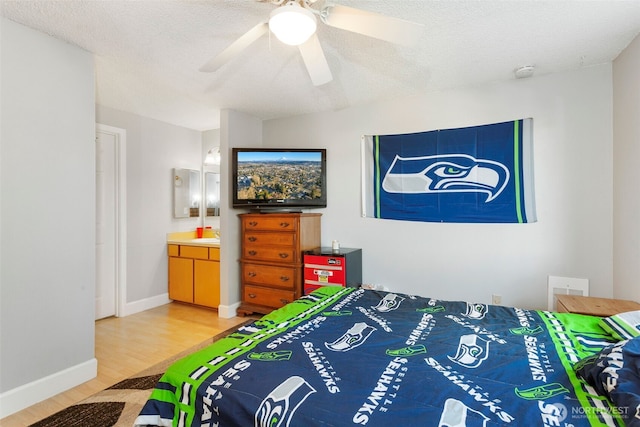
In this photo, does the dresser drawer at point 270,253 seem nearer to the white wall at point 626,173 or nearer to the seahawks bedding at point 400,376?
the seahawks bedding at point 400,376

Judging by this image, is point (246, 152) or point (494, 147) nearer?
point (494, 147)

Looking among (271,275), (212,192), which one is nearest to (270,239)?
(271,275)

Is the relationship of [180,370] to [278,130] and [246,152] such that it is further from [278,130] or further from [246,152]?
[278,130]

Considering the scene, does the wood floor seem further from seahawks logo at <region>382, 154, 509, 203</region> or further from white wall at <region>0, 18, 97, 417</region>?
seahawks logo at <region>382, 154, 509, 203</region>

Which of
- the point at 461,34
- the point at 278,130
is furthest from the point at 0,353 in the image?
the point at 461,34

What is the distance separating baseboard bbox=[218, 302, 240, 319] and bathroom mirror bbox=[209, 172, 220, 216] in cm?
160

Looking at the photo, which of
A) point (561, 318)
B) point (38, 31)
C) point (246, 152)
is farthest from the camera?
point (246, 152)

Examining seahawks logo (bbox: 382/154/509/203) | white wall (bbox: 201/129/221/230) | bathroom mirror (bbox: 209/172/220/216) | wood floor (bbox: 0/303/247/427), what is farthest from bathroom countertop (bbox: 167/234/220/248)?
seahawks logo (bbox: 382/154/509/203)

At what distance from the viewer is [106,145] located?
3.66m

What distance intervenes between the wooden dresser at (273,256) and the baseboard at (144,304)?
4.21ft

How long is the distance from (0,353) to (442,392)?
2559 millimetres

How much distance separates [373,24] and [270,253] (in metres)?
2.58

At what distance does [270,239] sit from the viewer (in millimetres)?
3527

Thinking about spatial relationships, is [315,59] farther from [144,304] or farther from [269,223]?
[144,304]
